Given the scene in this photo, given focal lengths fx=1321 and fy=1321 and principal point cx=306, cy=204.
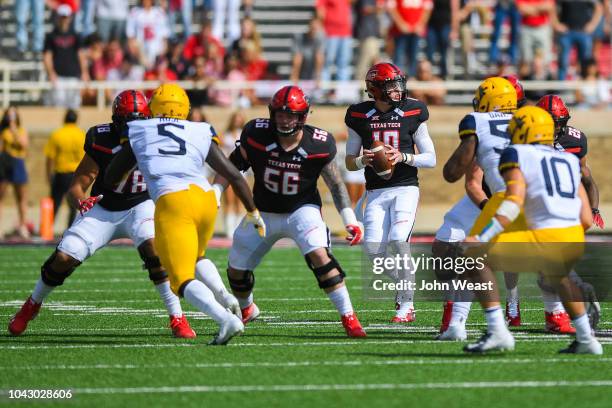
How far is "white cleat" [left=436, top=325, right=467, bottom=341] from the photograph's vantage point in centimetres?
847

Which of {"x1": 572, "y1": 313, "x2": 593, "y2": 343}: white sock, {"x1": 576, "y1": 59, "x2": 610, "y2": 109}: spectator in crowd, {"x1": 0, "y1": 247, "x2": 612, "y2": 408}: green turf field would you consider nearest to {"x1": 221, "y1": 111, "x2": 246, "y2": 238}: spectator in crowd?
{"x1": 576, "y1": 59, "x2": 610, "y2": 109}: spectator in crowd

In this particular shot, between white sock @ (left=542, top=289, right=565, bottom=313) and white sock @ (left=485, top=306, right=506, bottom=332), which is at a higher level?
white sock @ (left=485, top=306, right=506, bottom=332)

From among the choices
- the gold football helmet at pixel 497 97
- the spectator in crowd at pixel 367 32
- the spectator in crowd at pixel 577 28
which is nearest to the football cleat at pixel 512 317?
the gold football helmet at pixel 497 97

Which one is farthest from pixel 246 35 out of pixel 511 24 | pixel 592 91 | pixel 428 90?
pixel 592 91

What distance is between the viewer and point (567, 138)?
9.51 meters

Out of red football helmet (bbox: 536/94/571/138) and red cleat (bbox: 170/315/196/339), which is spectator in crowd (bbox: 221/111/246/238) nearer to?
red cleat (bbox: 170/315/196/339)

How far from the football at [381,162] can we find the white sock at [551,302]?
1.55 metres

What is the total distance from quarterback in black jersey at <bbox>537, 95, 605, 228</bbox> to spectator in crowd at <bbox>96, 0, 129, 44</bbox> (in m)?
13.1

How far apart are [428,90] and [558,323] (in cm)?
1228

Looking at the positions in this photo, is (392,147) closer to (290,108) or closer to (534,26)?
(290,108)

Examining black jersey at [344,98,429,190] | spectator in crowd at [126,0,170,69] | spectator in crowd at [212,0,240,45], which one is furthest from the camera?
spectator in crowd at [212,0,240,45]

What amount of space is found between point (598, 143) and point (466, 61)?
2.70m

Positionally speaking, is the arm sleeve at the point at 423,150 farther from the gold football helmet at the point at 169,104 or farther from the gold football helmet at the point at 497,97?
the gold football helmet at the point at 169,104

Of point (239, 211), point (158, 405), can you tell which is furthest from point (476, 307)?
point (239, 211)
